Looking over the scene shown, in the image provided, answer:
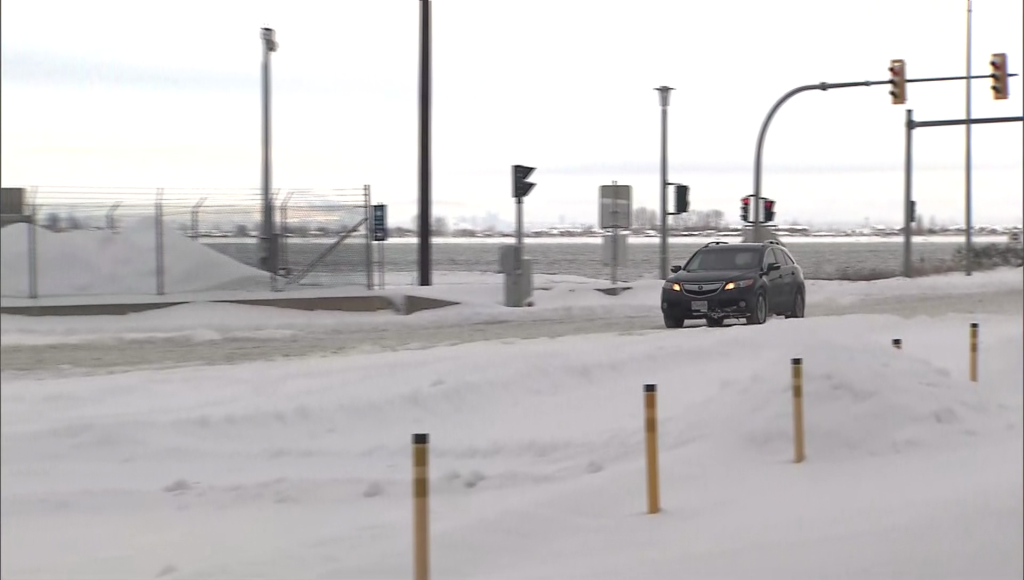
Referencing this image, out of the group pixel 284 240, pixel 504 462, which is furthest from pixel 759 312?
pixel 504 462

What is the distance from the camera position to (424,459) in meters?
5.27

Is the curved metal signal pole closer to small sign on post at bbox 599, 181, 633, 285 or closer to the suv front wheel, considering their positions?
small sign on post at bbox 599, 181, 633, 285

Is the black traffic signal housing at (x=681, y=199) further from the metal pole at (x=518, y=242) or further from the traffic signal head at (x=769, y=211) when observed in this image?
the metal pole at (x=518, y=242)

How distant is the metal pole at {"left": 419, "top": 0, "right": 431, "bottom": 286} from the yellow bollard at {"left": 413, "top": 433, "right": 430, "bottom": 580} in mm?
18264

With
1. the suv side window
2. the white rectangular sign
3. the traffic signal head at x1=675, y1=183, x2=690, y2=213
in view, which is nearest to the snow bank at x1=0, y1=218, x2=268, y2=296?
the suv side window

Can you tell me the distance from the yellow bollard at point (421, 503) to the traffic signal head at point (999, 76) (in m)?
19.9

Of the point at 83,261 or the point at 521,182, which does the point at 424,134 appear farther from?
the point at 83,261

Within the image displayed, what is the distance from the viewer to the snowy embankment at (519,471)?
607 cm

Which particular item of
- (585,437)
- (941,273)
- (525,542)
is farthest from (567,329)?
(941,273)

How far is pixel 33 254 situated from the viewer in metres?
4.88

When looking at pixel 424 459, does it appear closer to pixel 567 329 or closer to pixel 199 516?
pixel 199 516

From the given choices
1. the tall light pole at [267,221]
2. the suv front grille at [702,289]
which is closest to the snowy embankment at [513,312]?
the suv front grille at [702,289]

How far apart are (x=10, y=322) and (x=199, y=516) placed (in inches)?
110

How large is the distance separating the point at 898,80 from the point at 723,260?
252 inches
